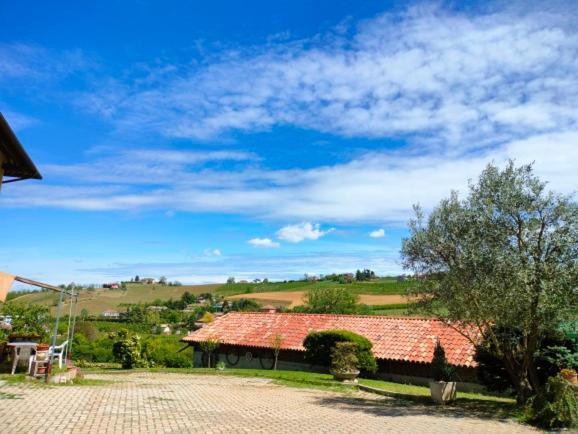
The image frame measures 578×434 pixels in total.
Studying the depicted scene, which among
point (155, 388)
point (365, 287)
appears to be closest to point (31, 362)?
point (155, 388)

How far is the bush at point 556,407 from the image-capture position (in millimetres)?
12031

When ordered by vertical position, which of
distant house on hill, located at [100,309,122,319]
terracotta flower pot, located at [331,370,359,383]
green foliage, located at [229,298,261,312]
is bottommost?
distant house on hill, located at [100,309,122,319]

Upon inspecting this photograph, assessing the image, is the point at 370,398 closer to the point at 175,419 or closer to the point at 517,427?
the point at 517,427

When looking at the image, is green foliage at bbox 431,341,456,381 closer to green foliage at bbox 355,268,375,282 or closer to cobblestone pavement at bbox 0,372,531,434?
cobblestone pavement at bbox 0,372,531,434

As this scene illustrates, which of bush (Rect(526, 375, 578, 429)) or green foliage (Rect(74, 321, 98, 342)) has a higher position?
bush (Rect(526, 375, 578, 429))

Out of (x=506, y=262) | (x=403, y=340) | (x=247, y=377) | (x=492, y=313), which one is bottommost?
(x=247, y=377)

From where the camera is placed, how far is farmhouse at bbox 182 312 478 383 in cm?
2530

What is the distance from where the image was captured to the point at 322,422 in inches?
484

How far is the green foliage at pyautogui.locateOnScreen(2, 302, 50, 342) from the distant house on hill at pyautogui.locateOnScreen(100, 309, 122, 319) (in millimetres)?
53940

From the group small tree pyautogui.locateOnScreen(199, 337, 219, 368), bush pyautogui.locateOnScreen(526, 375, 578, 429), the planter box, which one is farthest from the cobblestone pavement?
small tree pyautogui.locateOnScreen(199, 337, 219, 368)

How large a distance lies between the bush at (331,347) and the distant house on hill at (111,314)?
64.2m

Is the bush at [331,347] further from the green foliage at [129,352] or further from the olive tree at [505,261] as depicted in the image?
the green foliage at [129,352]

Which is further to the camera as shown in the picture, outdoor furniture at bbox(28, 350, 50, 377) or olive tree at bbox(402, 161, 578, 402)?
outdoor furniture at bbox(28, 350, 50, 377)

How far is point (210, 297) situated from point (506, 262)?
321 ft
